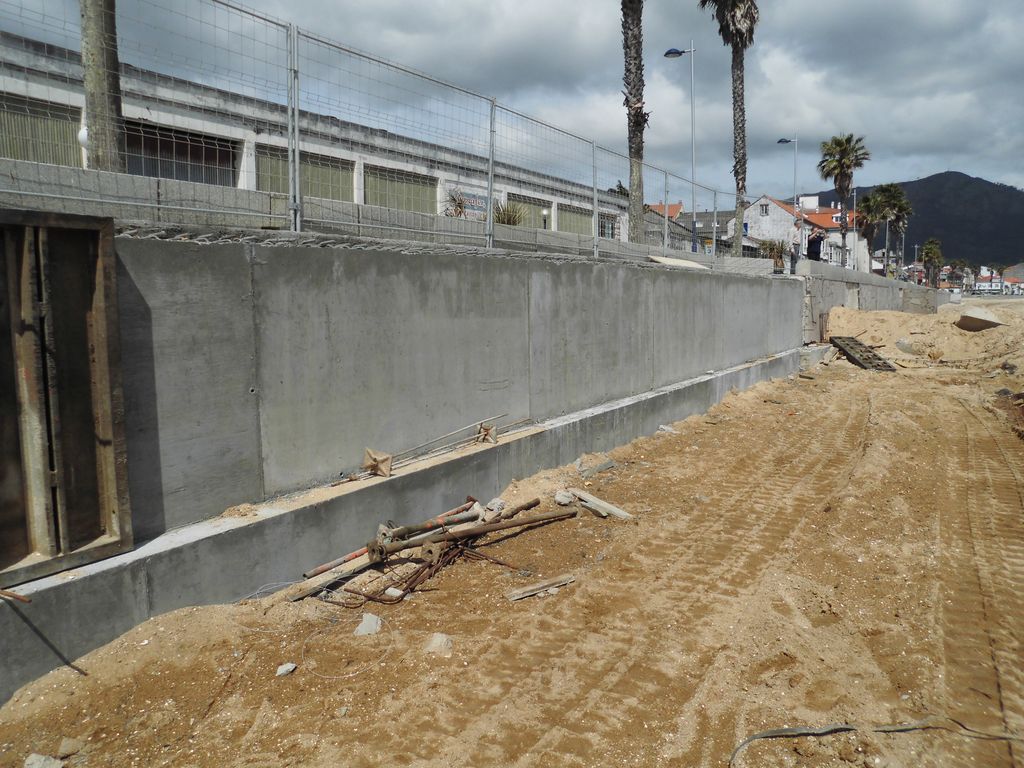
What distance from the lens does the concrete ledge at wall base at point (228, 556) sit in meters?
3.42

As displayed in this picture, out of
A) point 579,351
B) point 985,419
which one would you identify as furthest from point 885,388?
point 579,351

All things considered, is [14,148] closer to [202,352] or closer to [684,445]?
[202,352]

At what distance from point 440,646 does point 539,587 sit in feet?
3.42

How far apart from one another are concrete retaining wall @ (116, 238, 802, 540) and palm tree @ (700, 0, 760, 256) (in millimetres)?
18103

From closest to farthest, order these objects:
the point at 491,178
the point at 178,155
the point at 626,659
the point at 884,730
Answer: the point at 884,730 → the point at 626,659 → the point at 178,155 → the point at 491,178

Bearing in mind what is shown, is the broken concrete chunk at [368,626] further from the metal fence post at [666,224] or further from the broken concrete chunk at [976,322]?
the broken concrete chunk at [976,322]

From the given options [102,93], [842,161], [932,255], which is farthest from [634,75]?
[932,255]

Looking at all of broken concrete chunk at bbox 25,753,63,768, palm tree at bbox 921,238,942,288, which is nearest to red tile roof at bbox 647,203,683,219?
broken concrete chunk at bbox 25,753,63,768

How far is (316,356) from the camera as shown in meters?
5.08

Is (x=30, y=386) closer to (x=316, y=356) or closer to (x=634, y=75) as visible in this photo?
(x=316, y=356)

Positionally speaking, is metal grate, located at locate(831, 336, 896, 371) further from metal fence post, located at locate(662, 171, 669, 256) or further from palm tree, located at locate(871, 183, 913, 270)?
palm tree, located at locate(871, 183, 913, 270)

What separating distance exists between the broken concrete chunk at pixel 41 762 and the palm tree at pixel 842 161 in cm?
4720

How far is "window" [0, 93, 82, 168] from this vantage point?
13.2 ft

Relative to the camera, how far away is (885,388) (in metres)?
15.3
